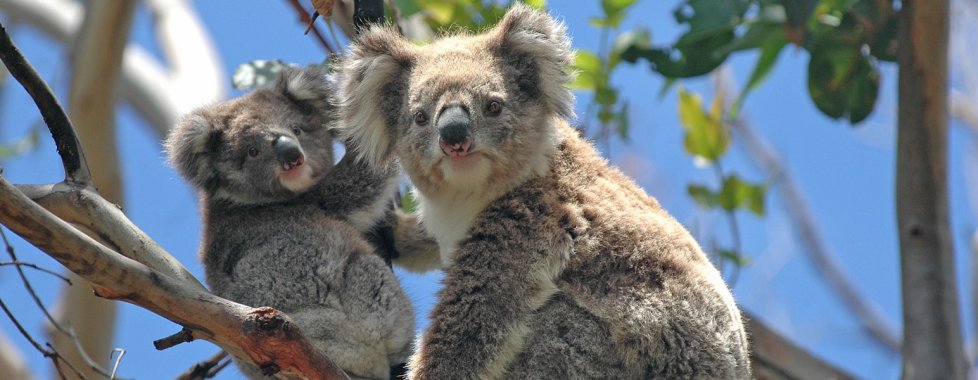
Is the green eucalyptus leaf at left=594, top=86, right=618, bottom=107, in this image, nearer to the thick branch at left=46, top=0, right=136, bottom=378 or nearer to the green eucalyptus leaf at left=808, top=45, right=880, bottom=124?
the green eucalyptus leaf at left=808, top=45, right=880, bottom=124

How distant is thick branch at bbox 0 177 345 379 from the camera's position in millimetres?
2664

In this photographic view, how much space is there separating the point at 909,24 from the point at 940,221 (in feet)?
3.17

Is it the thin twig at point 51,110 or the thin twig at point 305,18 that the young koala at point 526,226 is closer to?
the thin twig at point 305,18

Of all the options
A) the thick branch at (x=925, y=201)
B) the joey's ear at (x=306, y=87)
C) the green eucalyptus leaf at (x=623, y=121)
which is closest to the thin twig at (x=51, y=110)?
the joey's ear at (x=306, y=87)

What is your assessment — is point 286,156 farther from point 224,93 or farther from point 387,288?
point 224,93

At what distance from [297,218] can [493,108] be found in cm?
99

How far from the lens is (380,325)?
3.79 m

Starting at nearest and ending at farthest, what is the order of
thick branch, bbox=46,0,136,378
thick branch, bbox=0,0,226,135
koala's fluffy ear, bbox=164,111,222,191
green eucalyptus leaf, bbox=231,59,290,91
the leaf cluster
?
koala's fluffy ear, bbox=164,111,222,191 < green eucalyptus leaf, bbox=231,59,290,91 < the leaf cluster < thick branch, bbox=46,0,136,378 < thick branch, bbox=0,0,226,135

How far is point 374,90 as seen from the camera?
407 cm

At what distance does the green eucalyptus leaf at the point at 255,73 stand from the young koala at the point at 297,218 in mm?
192

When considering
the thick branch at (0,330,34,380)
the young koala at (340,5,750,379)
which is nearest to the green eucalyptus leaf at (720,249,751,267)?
the young koala at (340,5,750,379)

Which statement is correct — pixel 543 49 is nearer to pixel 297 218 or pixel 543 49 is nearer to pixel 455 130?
pixel 455 130

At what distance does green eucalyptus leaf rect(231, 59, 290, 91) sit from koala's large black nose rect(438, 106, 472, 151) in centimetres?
136

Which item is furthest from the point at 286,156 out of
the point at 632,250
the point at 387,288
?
the point at 632,250
